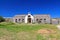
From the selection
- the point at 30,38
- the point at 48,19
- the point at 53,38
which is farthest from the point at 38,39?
the point at 48,19

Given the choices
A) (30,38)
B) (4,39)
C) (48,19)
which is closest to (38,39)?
(30,38)

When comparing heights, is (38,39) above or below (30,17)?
below

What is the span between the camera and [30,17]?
52219mm

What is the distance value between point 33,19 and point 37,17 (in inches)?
60.3

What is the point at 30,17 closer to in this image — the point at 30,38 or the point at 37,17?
the point at 37,17

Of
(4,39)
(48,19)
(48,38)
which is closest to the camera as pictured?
(4,39)

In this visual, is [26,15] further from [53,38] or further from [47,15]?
[53,38]

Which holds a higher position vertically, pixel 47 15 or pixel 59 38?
pixel 47 15

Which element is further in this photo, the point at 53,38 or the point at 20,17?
the point at 20,17

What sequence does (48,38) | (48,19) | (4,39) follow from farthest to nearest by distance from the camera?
(48,19), (48,38), (4,39)

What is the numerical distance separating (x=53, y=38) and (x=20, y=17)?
36.2 metres

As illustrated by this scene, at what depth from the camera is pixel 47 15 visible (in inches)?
2077

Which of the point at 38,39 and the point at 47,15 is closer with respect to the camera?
the point at 38,39

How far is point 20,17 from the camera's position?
5397cm
